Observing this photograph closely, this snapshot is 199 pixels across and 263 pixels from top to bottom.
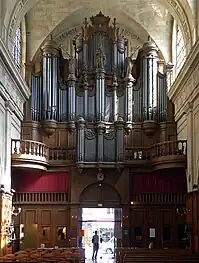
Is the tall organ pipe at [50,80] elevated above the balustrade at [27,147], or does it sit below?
above

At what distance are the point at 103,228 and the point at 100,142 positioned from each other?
35.9 feet

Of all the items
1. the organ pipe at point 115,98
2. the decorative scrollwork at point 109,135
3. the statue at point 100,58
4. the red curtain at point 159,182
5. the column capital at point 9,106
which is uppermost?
the statue at point 100,58

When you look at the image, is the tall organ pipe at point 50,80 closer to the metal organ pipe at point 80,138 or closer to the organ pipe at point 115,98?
the metal organ pipe at point 80,138

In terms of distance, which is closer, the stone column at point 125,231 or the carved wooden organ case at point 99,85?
the stone column at point 125,231

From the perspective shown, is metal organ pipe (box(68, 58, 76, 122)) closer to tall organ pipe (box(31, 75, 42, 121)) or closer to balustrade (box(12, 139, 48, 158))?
tall organ pipe (box(31, 75, 42, 121))

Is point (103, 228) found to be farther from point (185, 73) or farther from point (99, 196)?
point (185, 73)

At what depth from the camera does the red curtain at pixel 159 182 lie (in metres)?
31.0

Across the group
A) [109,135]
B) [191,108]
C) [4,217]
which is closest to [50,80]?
[109,135]

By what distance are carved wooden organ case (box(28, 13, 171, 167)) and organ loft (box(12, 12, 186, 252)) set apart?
0.05 m

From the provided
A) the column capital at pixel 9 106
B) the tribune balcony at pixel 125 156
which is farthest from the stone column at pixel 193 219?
the column capital at pixel 9 106

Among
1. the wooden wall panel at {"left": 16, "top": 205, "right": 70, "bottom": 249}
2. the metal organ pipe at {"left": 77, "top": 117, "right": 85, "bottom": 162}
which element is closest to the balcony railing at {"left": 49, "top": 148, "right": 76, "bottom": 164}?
the metal organ pipe at {"left": 77, "top": 117, "right": 85, "bottom": 162}

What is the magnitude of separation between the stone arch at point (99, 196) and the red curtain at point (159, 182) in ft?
3.61

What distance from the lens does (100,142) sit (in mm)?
30578

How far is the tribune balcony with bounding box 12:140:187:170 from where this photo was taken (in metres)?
28.2
